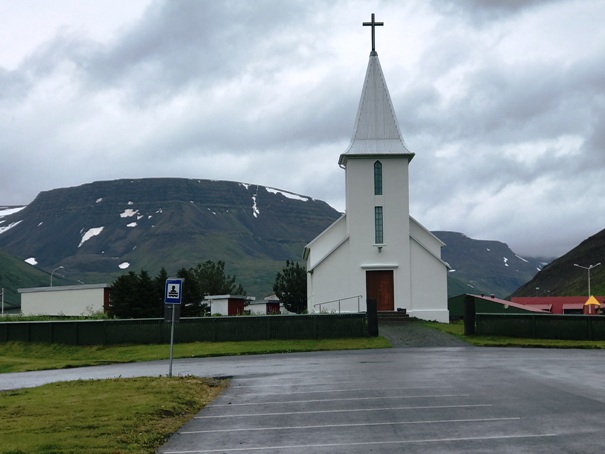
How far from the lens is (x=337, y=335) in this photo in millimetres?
43344

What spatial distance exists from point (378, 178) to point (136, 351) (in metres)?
19.9

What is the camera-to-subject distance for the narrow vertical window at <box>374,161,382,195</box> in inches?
2122

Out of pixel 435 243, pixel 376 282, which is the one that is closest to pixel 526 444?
pixel 376 282

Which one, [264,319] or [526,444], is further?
[264,319]

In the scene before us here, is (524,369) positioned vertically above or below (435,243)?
below

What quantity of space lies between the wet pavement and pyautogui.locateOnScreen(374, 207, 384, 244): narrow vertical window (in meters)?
23.4

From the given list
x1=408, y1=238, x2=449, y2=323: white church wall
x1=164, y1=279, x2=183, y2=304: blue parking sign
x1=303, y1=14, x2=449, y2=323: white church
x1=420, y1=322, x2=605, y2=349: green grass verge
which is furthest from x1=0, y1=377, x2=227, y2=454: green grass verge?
x1=408, y1=238, x2=449, y2=323: white church wall

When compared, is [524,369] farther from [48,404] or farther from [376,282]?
[376,282]

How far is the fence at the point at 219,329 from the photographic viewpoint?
4344 centimetres

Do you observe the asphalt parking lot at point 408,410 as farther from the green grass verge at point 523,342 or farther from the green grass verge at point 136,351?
the green grass verge at point 136,351

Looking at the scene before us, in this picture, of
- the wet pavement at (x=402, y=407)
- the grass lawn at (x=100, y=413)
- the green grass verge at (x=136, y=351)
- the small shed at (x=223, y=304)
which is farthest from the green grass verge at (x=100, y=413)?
the small shed at (x=223, y=304)

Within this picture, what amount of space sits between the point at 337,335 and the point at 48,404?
25.5 meters

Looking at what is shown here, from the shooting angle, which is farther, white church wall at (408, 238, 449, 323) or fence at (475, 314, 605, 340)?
white church wall at (408, 238, 449, 323)

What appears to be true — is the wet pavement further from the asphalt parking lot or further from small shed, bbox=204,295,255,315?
small shed, bbox=204,295,255,315
